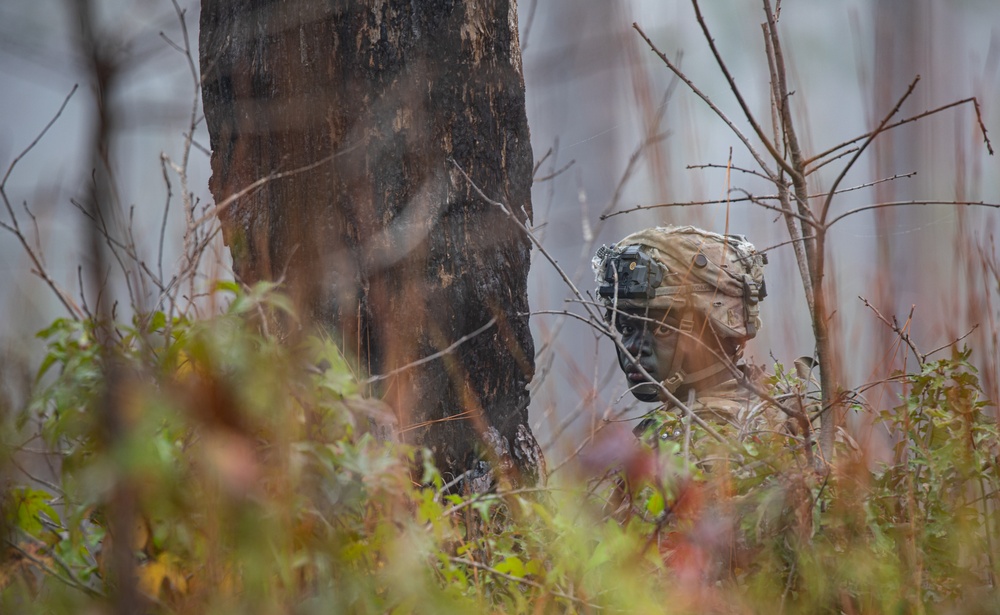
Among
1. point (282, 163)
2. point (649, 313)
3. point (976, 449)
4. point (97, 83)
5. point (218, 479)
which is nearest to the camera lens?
point (97, 83)

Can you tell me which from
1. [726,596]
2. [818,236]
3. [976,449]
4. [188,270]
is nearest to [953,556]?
[976,449]

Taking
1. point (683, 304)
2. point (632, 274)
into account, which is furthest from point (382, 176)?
point (683, 304)

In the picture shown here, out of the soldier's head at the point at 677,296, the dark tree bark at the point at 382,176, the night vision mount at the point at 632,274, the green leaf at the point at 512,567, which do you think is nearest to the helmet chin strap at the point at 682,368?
the soldier's head at the point at 677,296

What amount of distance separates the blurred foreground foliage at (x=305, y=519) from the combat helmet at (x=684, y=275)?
1109 mm

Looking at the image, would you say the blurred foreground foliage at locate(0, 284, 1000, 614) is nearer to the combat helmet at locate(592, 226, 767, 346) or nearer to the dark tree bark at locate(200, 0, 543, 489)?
the dark tree bark at locate(200, 0, 543, 489)

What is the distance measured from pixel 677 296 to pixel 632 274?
0.53 feet

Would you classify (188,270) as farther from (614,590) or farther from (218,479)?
(614,590)

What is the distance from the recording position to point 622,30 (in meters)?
2.22

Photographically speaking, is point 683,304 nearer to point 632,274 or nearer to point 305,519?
→ point 632,274

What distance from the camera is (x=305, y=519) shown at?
3.50 feet

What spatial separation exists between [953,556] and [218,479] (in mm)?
1258

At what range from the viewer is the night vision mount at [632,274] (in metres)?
2.52

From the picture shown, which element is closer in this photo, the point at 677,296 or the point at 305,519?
the point at 305,519

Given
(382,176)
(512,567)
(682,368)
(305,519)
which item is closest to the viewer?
(305,519)
